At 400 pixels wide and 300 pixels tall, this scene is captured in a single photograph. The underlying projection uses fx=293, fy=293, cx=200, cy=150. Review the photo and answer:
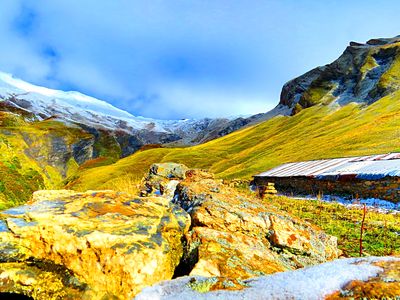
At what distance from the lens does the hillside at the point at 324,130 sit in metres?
61.1

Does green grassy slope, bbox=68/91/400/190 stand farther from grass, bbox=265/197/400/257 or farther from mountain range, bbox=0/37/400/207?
grass, bbox=265/197/400/257

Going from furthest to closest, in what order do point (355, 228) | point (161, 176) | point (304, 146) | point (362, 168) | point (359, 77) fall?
point (359, 77), point (304, 146), point (362, 168), point (161, 176), point (355, 228)

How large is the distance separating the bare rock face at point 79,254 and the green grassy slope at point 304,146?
45.2 m

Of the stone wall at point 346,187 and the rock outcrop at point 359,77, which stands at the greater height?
the rock outcrop at point 359,77

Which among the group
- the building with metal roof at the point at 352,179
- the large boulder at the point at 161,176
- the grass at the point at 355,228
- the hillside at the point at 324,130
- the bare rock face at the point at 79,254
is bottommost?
the grass at the point at 355,228

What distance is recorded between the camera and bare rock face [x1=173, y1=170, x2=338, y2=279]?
668cm

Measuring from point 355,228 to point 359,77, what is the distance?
5305 inches

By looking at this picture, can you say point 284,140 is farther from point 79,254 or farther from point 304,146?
point 79,254

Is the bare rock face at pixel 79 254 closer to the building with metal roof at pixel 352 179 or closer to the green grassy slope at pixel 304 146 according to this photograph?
the building with metal roof at pixel 352 179

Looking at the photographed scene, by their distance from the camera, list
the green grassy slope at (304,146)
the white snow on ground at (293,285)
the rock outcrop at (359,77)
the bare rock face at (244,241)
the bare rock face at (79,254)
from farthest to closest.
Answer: the rock outcrop at (359,77), the green grassy slope at (304,146), the bare rock face at (244,241), the bare rock face at (79,254), the white snow on ground at (293,285)

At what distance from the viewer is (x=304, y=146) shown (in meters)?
74.5

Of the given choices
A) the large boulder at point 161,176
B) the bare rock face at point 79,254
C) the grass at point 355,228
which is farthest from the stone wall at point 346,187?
the bare rock face at point 79,254

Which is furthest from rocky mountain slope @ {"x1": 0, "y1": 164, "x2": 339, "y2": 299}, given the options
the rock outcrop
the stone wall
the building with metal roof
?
the rock outcrop

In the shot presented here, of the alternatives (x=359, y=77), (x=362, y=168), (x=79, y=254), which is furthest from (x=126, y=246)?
(x=359, y=77)
